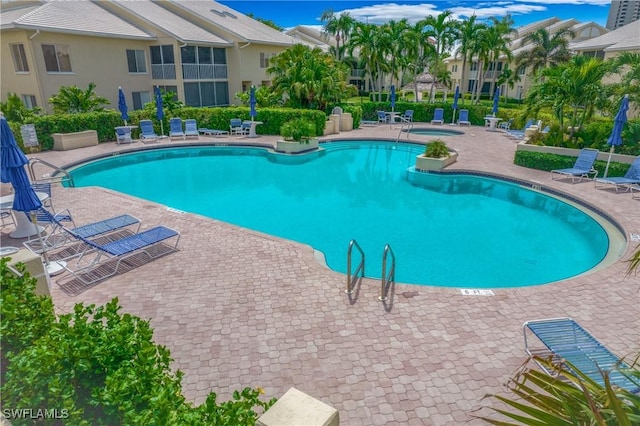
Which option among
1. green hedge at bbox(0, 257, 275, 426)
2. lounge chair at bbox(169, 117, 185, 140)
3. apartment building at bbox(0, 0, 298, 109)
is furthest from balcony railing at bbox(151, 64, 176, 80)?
green hedge at bbox(0, 257, 275, 426)

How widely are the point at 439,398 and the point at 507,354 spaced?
4.82 feet

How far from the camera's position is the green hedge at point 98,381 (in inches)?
119

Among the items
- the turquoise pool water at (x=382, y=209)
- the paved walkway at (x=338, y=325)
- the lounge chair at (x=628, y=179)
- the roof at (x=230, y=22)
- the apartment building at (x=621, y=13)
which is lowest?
the turquoise pool water at (x=382, y=209)

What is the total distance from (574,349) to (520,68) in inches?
1756

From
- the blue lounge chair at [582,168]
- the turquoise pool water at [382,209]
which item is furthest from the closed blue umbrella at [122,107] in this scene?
the blue lounge chair at [582,168]

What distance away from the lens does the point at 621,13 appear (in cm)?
12962

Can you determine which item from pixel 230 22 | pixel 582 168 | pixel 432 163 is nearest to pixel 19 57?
pixel 230 22

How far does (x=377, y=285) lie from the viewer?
7605 mm

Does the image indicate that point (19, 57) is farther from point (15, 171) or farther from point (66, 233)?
point (15, 171)

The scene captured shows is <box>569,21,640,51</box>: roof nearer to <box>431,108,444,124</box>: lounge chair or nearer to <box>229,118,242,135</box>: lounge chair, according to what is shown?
<box>431,108,444,124</box>: lounge chair

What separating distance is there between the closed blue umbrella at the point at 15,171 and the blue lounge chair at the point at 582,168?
16.5 metres

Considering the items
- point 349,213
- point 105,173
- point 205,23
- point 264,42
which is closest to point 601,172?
point 349,213

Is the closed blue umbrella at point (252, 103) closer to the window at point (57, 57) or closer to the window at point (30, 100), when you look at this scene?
the window at point (57, 57)

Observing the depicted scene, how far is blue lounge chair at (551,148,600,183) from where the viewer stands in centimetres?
1512
